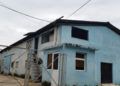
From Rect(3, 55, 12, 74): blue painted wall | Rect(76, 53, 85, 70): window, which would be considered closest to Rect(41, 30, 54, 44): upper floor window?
Rect(76, 53, 85, 70): window

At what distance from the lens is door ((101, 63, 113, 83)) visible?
17594 millimetres

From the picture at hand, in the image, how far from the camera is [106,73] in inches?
703

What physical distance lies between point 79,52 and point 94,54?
72.4 inches

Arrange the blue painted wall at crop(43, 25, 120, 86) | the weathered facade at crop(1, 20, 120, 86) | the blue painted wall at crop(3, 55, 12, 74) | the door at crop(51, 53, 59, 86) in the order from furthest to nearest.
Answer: the blue painted wall at crop(3, 55, 12, 74)
the blue painted wall at crop(43, 25, 120, 86)
the weathered facade at crop(1, 20, 120, 86)
the door at crop(51, 53, 59, 86)

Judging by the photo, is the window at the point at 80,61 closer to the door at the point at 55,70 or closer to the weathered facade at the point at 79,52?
the weathered facade at the point at 79,52

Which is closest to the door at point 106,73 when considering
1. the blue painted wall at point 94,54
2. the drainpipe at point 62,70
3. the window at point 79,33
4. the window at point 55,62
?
the blue painted wall at point 94,54

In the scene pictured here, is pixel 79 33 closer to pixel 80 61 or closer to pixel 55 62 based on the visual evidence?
pixel 80 61

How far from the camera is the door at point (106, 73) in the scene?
1759 centimetres

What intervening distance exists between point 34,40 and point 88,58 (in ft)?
Answer: 24.0

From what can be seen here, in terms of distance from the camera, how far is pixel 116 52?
1927cm

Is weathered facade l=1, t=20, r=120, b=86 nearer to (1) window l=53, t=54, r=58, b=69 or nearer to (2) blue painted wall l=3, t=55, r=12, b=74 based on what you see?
(1) window l=53, t=54, r=58, b=69

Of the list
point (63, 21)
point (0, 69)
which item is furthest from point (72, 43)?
point (0, 69)

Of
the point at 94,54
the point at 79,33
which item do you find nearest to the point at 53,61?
the point at 79,33

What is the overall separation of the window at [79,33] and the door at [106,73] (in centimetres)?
314
